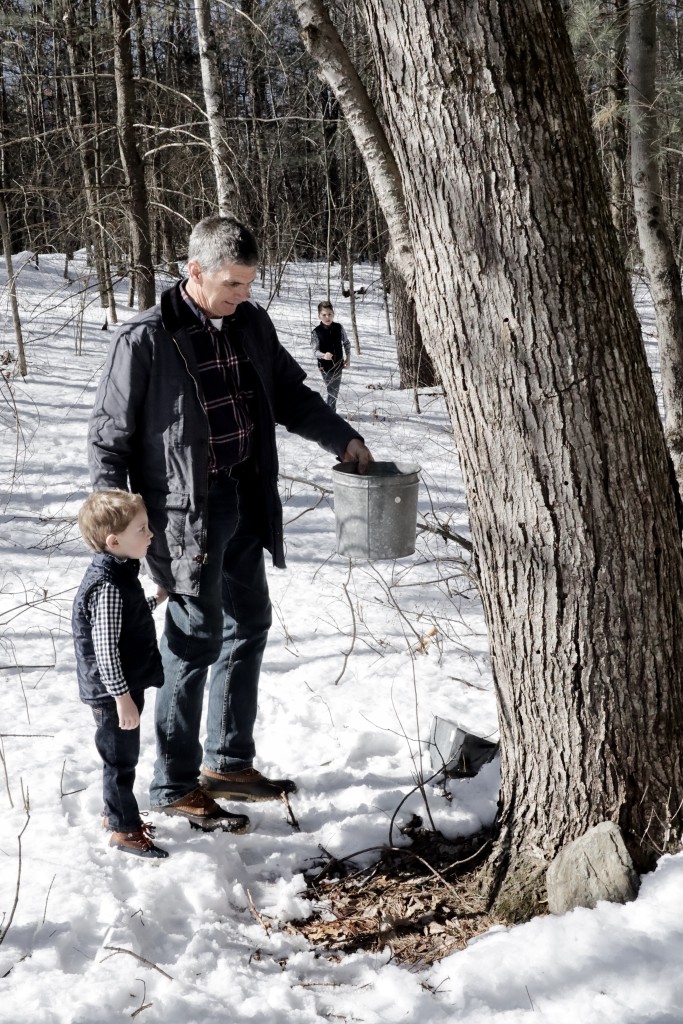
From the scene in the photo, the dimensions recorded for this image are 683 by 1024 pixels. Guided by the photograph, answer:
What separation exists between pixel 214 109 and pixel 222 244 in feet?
15.9

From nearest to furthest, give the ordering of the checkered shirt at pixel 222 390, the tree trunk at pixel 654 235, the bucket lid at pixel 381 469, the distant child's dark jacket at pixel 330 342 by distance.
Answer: the checkered shirt at pixel 222 390 → the bucket lid at pixel 381 469 → the tree trunk at pixel 654 235 → the distant child's dark jacket at pixel 330 342

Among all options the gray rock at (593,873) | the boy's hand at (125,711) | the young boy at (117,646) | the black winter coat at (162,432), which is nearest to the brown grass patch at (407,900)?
the gray rock at (593,873)

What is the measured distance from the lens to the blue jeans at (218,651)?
9.14 ft

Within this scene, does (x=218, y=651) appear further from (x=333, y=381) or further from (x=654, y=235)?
(x=333, y=381)

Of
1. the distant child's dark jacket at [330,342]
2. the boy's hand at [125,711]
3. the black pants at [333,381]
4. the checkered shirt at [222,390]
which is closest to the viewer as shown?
the boy's hand at [125,711]

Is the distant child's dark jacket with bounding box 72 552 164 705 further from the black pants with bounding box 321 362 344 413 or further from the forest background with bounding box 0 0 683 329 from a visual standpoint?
the black pants with bounding box 321 362 344 413

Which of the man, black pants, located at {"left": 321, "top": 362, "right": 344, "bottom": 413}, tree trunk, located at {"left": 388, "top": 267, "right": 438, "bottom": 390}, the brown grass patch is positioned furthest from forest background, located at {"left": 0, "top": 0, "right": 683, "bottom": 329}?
the brown grass patch

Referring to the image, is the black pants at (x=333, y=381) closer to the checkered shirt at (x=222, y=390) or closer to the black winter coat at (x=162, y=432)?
the checkered shirt at (x=222, y=390)

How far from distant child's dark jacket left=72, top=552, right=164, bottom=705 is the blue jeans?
141 mm

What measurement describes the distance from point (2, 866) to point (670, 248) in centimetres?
584

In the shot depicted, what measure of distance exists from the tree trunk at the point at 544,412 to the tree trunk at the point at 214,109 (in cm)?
453

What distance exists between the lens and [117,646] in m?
2.56

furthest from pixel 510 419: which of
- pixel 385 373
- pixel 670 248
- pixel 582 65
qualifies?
pixel 385 373

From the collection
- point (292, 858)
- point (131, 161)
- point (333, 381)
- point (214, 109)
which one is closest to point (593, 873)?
point (292, 858)
